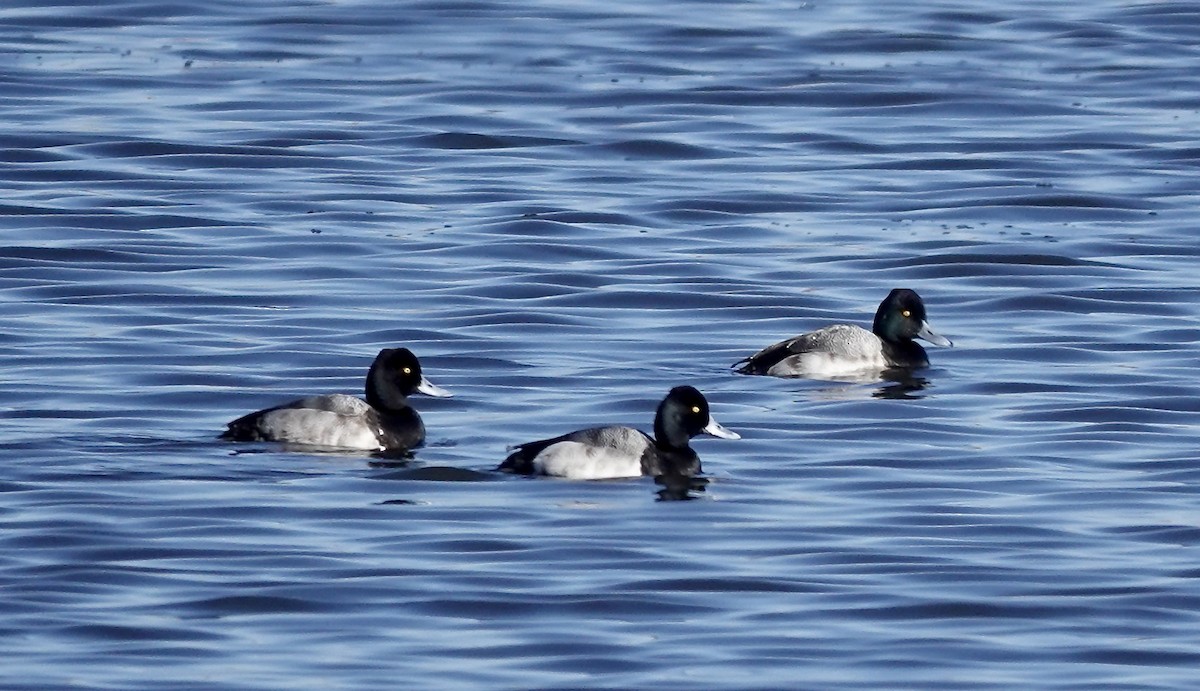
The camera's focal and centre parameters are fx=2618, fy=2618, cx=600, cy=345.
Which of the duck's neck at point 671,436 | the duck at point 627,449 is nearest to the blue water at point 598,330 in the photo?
the duck at point 627,449

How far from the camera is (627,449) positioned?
47.7ft

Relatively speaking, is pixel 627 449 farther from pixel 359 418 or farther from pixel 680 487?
pixel 359 418

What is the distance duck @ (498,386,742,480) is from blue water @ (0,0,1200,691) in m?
0.16

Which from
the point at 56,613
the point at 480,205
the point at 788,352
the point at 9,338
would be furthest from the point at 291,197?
the point at 56,613

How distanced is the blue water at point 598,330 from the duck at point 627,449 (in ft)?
0.51

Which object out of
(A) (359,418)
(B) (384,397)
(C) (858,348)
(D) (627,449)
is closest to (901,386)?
(C) (858,348)

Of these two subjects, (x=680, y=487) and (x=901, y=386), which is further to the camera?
(x=901, y=386)

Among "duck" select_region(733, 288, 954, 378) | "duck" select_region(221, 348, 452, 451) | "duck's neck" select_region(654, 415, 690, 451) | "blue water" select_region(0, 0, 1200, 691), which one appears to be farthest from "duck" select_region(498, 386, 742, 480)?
"duck" select_region(733, 288, 954, 378)

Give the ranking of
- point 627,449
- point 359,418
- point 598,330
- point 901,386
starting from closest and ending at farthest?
point 627,449, point 359,418, point 901,386, point 598,330

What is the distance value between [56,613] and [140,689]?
1.15 m

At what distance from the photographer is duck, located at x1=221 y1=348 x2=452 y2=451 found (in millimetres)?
14898

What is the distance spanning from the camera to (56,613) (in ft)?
37.5

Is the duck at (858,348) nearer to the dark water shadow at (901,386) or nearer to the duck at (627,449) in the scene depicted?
the dark water shadow at (901,386)

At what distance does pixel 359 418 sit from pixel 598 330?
13.6 ft
